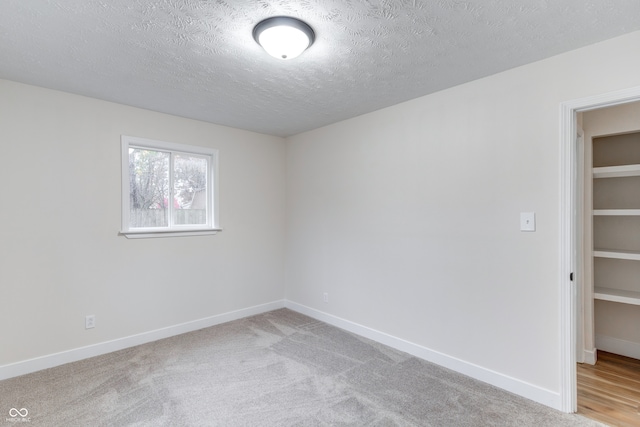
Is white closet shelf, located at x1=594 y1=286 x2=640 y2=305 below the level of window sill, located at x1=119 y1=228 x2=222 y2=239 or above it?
below

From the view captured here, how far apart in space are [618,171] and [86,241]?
4.85 m

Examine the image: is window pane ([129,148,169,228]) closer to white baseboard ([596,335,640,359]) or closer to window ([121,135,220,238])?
window ([121,135,220,238])

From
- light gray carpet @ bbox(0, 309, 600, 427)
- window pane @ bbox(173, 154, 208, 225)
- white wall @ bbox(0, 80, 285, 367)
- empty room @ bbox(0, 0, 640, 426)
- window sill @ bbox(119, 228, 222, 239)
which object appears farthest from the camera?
window pane @ bbox(173, 154, 208, 225)

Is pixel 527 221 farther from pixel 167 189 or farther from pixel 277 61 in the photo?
pixel 167 189

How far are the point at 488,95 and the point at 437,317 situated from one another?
1.92 m

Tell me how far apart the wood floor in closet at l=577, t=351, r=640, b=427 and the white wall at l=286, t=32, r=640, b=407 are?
317 millimetres

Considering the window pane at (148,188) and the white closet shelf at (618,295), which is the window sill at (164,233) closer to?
the window pane at (148,188)

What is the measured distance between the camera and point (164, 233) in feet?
11.1

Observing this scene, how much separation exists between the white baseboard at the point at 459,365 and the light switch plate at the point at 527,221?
3.69 feet

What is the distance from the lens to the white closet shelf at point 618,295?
8.64 ft

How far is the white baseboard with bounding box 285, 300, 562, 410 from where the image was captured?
7.22ft

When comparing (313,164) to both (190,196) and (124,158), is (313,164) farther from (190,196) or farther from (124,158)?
(124,158)

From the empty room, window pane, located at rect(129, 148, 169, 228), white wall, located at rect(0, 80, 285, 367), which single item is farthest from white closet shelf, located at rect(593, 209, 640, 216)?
window pane, located at rect(129, 148, 169, 228)

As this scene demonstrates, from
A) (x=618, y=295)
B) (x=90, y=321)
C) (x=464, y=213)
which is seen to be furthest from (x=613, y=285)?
(x=90, y=321)
